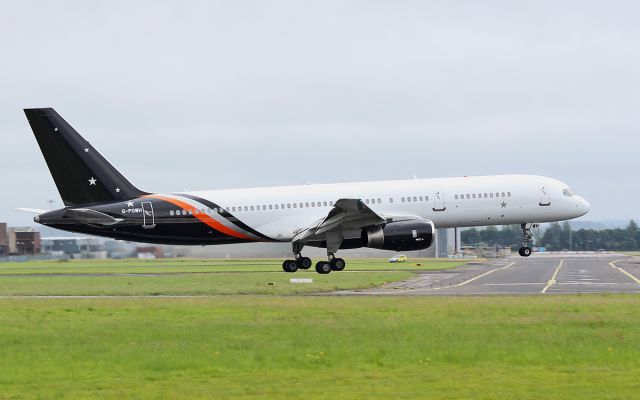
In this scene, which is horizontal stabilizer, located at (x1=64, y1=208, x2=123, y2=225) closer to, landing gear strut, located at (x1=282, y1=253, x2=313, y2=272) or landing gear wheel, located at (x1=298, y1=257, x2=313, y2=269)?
landing gear strut, located at (x1=282, y1=253, x2=313, y2=272)

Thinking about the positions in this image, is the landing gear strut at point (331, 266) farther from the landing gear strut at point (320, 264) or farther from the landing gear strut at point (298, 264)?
the landing gear strut at point (298, 264)

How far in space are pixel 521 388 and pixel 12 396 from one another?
28.4 ft

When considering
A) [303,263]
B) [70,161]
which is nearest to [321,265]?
[303,263]

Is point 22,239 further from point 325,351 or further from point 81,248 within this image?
point 325,351

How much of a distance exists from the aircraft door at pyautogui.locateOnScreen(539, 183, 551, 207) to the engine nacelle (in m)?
7.79

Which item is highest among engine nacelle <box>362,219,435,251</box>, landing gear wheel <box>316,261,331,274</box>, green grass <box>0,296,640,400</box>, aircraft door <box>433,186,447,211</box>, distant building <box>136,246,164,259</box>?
aircraft door <box>433,186,447,211</box>

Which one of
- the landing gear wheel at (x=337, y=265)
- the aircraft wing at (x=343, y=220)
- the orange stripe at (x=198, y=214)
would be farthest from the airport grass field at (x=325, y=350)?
the landing gear wheel at (x=337, y=265)

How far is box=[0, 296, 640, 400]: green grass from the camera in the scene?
Answer: 17.5 metres

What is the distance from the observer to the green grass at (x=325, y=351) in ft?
57.4

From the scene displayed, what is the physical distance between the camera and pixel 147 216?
49000 mm

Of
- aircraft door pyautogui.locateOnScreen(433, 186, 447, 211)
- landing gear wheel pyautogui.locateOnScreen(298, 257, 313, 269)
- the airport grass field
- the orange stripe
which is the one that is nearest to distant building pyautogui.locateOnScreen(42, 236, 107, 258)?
landing gear wheel pyautogui.locateOnScreen(298, 257, 313, 269)

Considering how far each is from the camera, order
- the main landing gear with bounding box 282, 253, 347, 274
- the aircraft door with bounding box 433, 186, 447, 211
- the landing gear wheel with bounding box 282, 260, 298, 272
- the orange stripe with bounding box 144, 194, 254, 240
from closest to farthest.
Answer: the orange stripe with bounding box 144, 194, 254, 240, the aircraft door with bounding box 433, 186, 447, 211, the main landing gear with bounding box 282, 253, 347, 274, the landing gear wheel with bounding box 282, 260, 298, 272

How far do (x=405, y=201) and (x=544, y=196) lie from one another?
7.77 metres

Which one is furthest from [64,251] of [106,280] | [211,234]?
[211,234]
